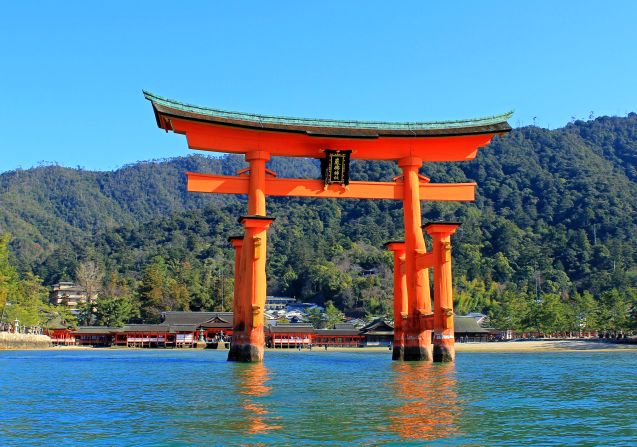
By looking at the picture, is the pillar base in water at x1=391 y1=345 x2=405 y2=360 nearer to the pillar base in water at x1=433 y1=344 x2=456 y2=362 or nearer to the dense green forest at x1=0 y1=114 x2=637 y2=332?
the pillar base in water at x1=433 y1=344 x2=456 y2=362

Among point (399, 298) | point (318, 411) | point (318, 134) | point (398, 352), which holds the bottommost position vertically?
point (318, 411)

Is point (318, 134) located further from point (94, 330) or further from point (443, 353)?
point (94, 330)

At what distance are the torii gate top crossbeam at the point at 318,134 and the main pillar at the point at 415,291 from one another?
5.94ft

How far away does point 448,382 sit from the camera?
16.2 meters

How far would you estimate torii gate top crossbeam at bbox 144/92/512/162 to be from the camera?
2289 centimetres

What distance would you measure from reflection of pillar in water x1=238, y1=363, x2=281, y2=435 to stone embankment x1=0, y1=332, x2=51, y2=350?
111ft

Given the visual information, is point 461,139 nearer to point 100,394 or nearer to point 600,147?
point 100,394

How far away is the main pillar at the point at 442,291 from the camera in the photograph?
71.7ft

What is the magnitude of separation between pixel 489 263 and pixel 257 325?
83818mm

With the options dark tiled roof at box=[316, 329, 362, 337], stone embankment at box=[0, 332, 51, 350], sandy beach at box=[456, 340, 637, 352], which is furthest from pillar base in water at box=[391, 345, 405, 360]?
dark tiled roof at box=[316, 329, 362, 337]

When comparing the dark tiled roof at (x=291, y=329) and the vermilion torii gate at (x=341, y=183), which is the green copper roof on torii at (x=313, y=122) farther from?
the dark tiled roof at (x=291, y=329)

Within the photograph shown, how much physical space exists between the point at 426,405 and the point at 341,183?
13.5 m

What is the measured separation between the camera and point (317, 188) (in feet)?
80.8

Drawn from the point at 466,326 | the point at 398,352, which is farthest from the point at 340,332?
the point at 398,352
